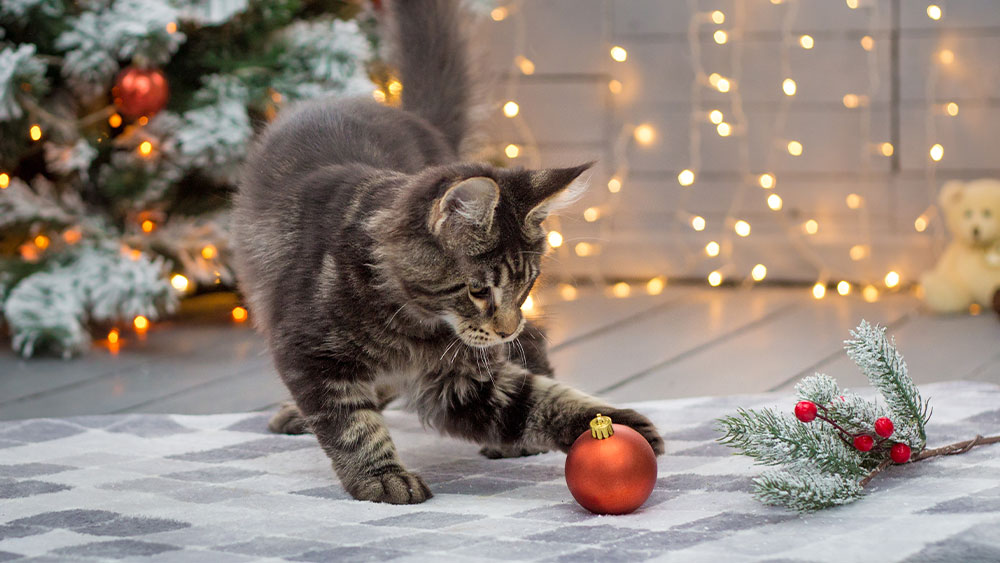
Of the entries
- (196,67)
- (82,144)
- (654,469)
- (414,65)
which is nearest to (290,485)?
(654,469)

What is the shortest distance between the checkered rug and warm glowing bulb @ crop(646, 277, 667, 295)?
4.72 ft

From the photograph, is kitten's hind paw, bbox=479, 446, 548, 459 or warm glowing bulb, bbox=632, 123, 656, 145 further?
warm glowing bulb, bbox=632, 123, 656, 145

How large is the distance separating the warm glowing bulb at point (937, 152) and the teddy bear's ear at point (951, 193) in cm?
23

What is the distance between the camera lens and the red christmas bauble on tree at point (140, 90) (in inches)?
105

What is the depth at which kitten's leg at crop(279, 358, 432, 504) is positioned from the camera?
63.2 inches

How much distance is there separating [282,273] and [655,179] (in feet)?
6.64

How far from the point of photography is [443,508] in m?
1.55

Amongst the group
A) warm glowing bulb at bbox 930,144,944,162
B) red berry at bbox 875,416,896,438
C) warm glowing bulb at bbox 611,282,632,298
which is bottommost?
warm glowing bulb at bbox 611,282,632,298

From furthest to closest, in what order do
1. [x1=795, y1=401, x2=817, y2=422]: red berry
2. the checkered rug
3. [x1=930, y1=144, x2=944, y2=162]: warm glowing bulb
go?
[x1=930, y1=144, x2=944, y2=162]: warm glowing bulb → [x1=795, y1=401, x2=817, y2=422]: red berry → the checkered rug

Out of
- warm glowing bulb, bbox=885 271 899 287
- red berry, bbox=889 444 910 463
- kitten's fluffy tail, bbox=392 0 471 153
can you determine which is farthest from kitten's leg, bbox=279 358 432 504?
warm glowing bulb, bbox=885 271 899 287

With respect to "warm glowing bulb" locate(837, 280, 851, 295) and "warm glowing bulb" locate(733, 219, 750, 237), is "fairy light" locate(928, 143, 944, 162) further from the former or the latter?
"warm glowing bulb" locate(733, 219, 750, 237)

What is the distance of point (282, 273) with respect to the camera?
172 cm

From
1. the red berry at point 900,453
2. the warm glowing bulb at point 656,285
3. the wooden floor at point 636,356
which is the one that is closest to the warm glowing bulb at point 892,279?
the wooden floor at point 636,356

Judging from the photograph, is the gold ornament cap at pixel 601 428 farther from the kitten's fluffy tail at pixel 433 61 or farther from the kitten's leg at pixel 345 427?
the kitten's fluffy tail at pixel 433 61
